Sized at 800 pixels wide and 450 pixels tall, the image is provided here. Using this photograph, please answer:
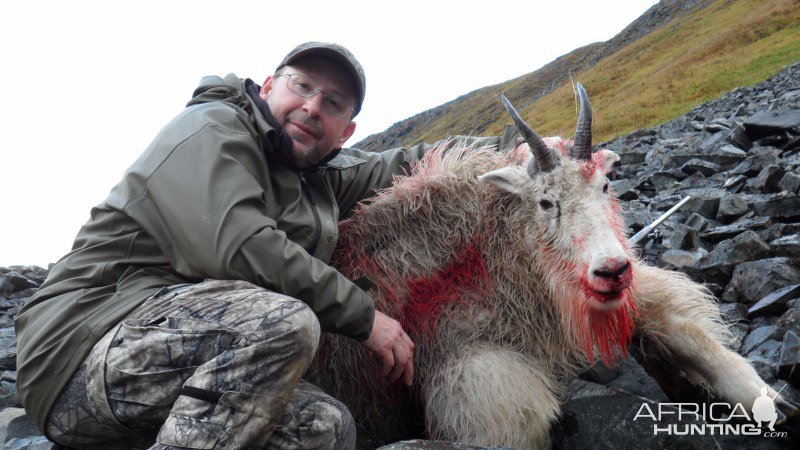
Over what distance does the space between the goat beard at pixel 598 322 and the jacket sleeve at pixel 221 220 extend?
1421 millimetres

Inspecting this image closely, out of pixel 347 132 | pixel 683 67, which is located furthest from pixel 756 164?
pixel 683 67

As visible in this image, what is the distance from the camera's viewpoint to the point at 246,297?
2.97 m

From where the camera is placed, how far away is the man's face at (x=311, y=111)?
13.0 ft

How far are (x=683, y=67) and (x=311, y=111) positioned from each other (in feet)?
179

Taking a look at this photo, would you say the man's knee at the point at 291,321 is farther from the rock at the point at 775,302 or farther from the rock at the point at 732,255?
the rock at the point at 732,255

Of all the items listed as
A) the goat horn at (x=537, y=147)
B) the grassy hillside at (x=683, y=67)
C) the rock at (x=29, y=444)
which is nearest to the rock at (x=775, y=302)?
the goat horn at (x=537, y=147)

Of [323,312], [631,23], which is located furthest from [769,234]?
[631,23]

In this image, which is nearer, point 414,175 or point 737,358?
point 737,358

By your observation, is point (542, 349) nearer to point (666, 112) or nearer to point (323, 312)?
point (323, 312)

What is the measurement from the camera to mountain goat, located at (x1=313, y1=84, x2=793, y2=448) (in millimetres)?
3717

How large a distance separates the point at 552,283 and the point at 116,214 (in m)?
2.86

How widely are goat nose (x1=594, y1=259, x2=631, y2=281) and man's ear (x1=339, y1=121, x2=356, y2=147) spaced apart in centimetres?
204

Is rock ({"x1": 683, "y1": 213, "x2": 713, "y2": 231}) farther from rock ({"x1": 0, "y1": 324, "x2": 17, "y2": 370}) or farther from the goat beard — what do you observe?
rock ({"x1": 0, "y1": 324, "x2": 17, "y2": 370})

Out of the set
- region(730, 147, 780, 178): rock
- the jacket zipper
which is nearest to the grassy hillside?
region(730, 147, 780, 178): rock
